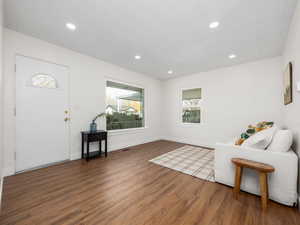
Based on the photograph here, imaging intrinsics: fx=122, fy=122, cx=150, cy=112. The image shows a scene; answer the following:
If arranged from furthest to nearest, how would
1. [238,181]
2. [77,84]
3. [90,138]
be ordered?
1. [77,84]
2. [90,138]
3. [238,181]

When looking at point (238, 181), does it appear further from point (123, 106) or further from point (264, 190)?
point (123, 106)

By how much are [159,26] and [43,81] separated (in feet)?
8.87

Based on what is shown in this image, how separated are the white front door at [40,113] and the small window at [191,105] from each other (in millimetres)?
4056

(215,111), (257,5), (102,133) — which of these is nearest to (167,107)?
(215,111)

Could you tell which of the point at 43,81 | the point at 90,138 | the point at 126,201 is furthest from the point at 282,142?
the point at 43,81

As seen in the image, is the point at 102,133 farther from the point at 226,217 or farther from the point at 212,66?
the point at 212,66

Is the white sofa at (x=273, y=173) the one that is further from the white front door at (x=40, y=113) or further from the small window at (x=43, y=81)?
the small window at (x=43, y=81)

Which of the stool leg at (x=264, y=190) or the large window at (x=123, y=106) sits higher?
the large window at (x=123, y=106)

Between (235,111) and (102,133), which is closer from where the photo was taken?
(102,133)

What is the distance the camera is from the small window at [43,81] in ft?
8.45

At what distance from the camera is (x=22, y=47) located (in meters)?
2.43

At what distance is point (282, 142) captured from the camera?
1.70 meters

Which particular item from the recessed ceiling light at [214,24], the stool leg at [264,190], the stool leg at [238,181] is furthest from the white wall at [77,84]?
the stool leg at [264,190]

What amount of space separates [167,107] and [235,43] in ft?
11.1
